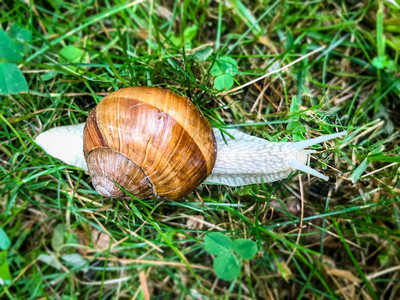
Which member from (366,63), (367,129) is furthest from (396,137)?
(366,63)

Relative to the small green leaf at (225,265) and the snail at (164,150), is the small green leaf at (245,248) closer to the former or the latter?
the small green leaf at (225,265)

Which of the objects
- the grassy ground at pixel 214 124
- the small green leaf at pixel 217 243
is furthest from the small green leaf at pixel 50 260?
the small green leaf at pixel 217 243

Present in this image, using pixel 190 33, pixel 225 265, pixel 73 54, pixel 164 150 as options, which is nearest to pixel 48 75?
pixel 73 54

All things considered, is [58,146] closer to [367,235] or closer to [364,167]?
[364,167]

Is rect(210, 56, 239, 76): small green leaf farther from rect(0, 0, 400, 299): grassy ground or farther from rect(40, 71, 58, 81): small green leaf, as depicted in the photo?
rect(40, 71, 58, 81): small green leaf

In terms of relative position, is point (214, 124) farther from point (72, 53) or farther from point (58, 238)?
point (58, 238)

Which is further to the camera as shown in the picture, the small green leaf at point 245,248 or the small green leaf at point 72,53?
the small green leaf at point 72,53

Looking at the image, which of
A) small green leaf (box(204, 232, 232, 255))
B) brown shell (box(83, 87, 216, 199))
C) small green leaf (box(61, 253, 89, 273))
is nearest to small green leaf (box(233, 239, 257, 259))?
small green leaf (box(204, 232, 232, 255))
